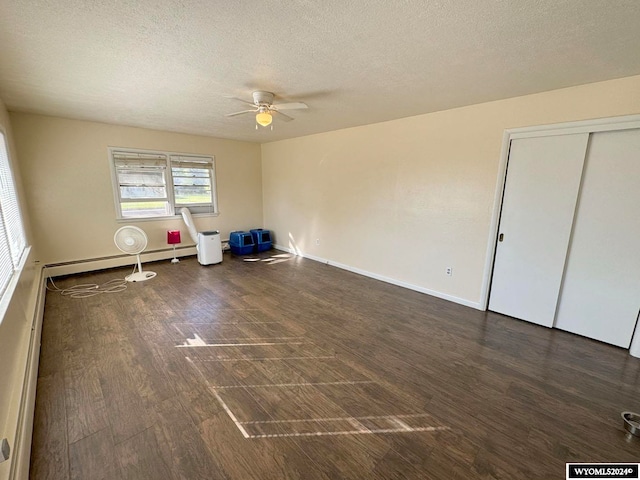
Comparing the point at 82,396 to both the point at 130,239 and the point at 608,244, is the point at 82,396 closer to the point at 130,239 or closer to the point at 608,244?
the point at 130,239

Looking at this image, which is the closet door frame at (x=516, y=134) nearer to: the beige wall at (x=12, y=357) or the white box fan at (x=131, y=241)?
the beige wall at (x=12, y=357)

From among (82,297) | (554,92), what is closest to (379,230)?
(554,92)

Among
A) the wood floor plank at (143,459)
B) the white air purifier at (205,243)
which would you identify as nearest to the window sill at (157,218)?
the white air purifier at (205,243)

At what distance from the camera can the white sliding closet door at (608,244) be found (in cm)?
246

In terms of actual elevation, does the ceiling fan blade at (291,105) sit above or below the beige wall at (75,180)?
above

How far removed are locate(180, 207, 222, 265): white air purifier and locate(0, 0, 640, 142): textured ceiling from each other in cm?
236

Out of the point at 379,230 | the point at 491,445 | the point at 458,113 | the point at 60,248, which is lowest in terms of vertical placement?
the point at 491,445

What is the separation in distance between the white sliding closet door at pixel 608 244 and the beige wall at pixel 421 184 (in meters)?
0.39

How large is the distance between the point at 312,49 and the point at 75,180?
14.5 feet

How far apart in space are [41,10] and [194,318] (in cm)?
270

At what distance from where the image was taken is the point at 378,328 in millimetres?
2924

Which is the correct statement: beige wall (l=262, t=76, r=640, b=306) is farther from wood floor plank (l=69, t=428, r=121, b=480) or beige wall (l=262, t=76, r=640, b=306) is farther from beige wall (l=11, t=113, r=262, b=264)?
wood floor plank (l=69, t=428, r=121, b=480)

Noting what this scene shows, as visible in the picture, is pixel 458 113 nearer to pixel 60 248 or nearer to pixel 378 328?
pixel 378 328

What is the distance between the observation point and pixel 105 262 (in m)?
4.62
